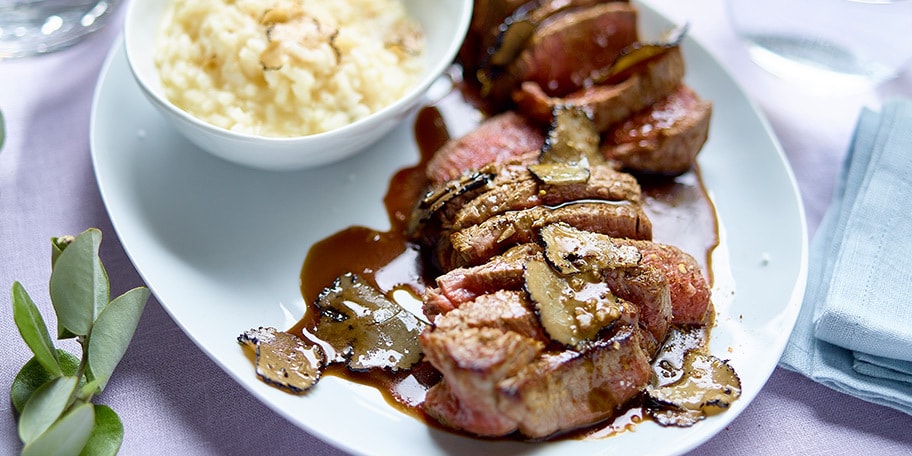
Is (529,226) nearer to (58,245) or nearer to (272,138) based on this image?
(272,138)

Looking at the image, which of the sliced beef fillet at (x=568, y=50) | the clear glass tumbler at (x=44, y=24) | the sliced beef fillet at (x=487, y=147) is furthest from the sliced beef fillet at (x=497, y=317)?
the clear glass tumbler at (x=44, y=24)

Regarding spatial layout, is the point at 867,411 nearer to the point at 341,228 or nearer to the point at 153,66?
the point at 341,228

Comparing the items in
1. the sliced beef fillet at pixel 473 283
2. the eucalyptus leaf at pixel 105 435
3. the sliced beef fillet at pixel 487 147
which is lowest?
the eucalyptus leaf at pixel 105 435

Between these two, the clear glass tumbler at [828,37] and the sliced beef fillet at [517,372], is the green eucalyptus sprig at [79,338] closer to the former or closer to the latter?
the sliced beef fillet at [517,372]

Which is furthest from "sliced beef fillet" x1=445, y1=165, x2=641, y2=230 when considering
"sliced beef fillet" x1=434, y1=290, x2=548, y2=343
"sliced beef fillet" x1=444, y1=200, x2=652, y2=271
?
"sliced beef fillet" x1=434, y1=290, x2=548, y2=343

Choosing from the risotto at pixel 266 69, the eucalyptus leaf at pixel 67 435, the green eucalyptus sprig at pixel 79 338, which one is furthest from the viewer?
the risotto at pixel 266 69

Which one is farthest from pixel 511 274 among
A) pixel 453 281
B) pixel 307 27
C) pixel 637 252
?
pixel 307 27
